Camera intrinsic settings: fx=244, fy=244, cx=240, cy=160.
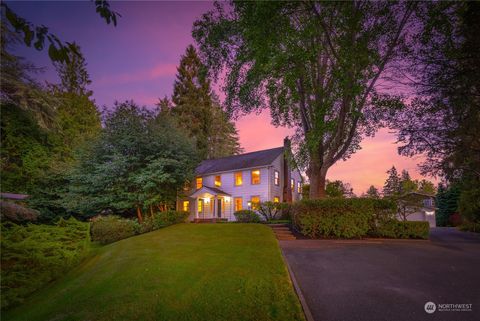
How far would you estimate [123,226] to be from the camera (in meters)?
16.8

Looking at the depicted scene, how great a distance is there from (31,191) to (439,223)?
49.3 metres

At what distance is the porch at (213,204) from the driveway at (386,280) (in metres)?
15.0

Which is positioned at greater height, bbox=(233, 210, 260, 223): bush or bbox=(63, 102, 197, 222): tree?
bbox=(63, 102, 197, 222): tree

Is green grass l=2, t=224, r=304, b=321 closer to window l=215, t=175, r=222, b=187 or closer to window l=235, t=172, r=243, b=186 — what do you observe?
window l=235, t=172, r=243, b=186

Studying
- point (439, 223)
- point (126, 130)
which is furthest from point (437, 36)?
point (439, 223)

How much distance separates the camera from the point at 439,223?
35.5 metres

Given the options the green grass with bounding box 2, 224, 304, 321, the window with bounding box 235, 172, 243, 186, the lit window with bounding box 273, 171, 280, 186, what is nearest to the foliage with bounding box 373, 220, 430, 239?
the green grass with bounding box 2, 224, 304, 321

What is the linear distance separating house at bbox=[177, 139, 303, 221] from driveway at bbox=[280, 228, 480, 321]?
1343cm

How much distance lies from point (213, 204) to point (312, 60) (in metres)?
17.4

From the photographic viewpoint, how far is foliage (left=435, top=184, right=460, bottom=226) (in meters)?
33.2

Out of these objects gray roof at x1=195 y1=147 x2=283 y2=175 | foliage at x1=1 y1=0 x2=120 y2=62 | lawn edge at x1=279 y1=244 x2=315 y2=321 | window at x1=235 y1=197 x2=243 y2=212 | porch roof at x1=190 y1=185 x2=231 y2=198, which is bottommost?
lawn edge at x1=279 y1=244 x2=315 y2=321

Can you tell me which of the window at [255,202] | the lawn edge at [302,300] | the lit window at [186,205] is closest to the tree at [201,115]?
the lit window at [186,205]

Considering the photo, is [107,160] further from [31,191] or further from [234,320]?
[234,320]
